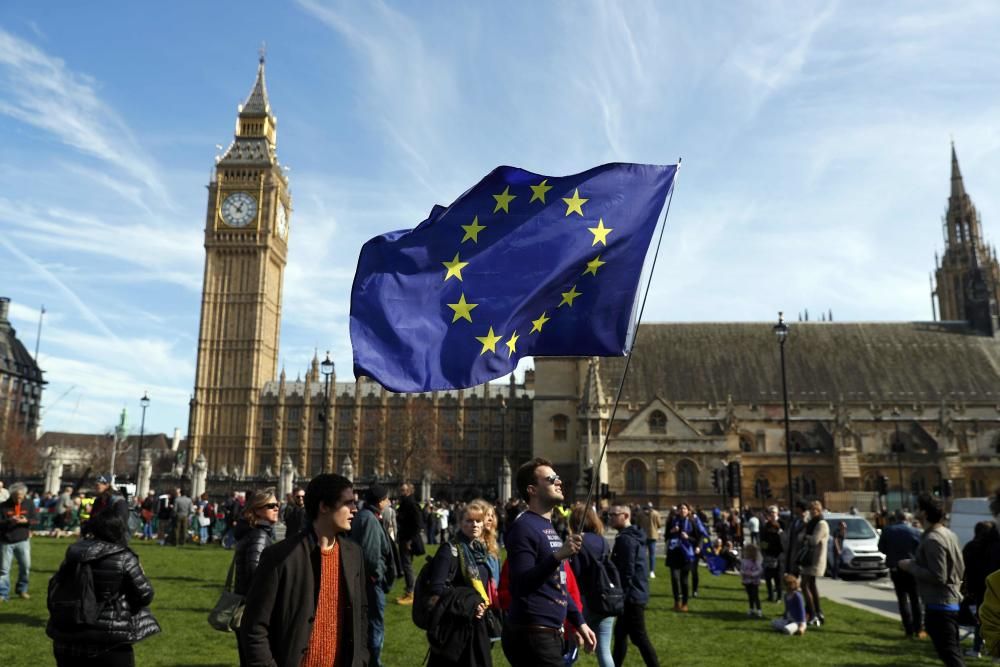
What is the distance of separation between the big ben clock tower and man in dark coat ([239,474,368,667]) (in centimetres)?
8278

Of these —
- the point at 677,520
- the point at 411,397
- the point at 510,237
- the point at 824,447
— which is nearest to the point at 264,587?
the point at 510,237

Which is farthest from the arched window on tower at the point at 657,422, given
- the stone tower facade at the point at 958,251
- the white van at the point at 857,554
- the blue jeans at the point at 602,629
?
the stone tower facade at the point at 958,251

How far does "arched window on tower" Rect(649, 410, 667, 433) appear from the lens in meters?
48.8

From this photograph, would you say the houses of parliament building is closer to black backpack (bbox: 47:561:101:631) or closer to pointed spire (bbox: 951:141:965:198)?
pointed spire (bbox: 951:141:965:198)

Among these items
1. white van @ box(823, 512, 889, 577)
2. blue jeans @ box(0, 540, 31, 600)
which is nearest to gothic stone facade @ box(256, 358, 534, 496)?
white van @ box(823, 512, 889, 577)

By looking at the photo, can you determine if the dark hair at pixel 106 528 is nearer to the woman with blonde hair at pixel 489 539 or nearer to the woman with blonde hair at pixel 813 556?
the woman with blonde hair at pixel 489 539

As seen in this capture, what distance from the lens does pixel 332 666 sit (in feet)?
12.8

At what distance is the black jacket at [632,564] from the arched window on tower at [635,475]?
133ft

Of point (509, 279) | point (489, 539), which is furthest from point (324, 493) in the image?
point (509, 279)

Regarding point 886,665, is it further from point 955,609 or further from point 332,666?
point 332,666

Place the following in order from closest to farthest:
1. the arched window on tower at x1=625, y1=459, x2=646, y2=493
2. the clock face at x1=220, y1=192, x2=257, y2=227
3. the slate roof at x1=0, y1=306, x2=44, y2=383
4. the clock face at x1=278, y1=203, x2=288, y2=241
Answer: the arched window on tower at x1=625, y1=459, x2=646, y2=493 → the clock face at x1=220, y1=192, x2=257, y2=227 → the clock face at x1=278, y1=203, x2=288, y2=241 → the slate roof at x1=0, y1=306, x2=44, y2=383

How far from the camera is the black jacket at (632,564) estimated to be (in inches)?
314

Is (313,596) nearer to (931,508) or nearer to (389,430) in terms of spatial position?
(931,508)

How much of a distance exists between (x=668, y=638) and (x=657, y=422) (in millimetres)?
38888
